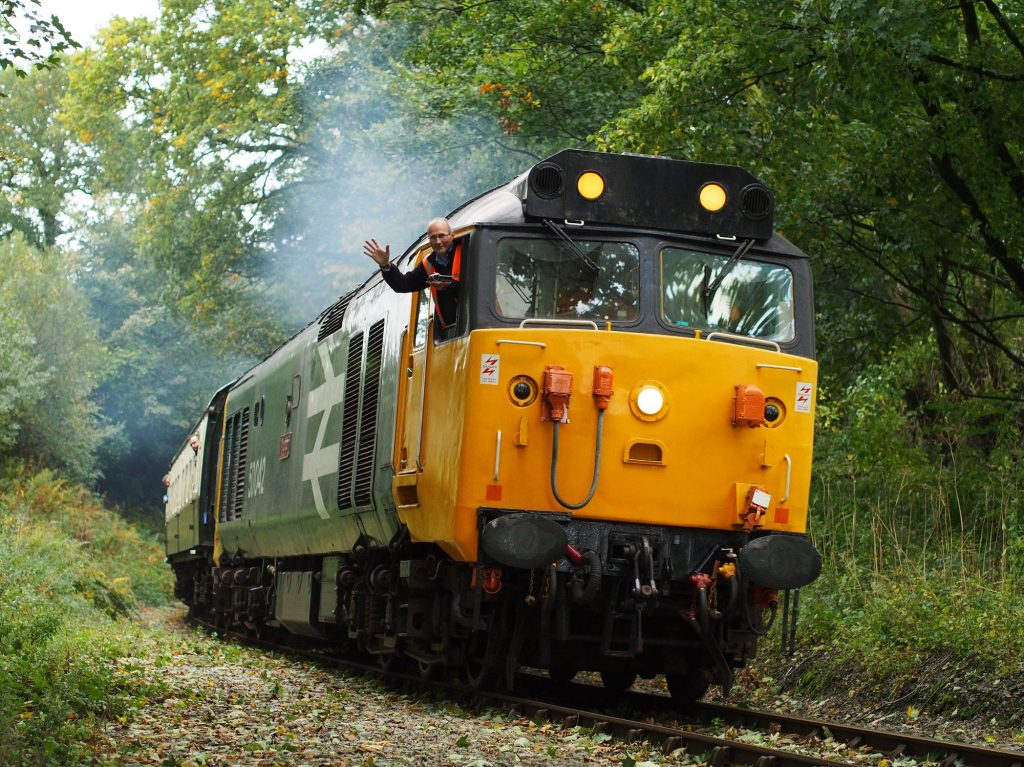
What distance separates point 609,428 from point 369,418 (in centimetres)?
276

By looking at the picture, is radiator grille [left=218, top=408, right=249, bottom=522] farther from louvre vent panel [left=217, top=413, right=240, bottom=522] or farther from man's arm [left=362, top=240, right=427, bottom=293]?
man's arm [left=362, top=240, right=427, bottom=293]

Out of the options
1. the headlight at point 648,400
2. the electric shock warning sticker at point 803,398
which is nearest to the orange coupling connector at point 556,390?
the headlight at point 648,400

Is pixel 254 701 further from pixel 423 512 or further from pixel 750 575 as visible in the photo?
pixel 750 575

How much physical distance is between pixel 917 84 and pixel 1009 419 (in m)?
3.92

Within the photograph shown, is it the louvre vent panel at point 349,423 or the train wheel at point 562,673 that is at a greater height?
the louvre vent panel at point 349,423

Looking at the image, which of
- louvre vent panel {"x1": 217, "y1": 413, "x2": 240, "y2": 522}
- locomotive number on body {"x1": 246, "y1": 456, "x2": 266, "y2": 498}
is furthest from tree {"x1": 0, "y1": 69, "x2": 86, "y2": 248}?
locomotive number on body {"x1": 246, "y1": 456, "x2": 266, "y2": 498}

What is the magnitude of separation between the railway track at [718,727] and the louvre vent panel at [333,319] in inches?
125

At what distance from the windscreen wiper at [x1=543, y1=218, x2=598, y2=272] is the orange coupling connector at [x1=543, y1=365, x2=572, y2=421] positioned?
0.81 m

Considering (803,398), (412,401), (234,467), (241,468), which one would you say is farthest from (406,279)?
(234,467)

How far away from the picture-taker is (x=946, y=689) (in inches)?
377

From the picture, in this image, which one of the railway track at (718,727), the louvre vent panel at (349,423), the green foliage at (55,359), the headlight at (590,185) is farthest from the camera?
the green foliage at (55,359)

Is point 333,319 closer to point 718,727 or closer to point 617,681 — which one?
point 617,681

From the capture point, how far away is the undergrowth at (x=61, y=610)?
725cm

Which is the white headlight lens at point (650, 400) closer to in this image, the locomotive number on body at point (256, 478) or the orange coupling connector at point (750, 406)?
the orange coupling connector at point (750, 406)
